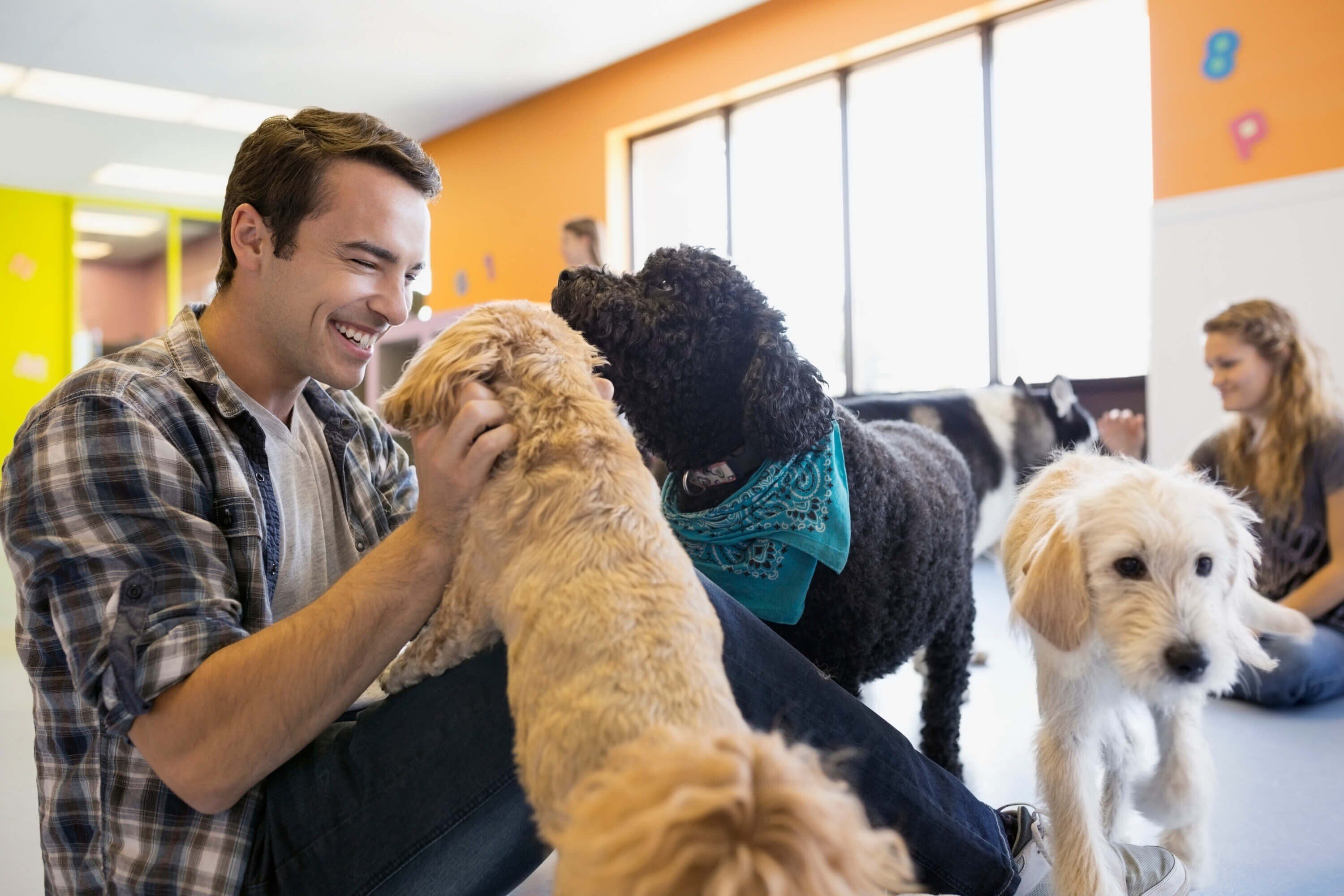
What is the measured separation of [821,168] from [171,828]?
235 inches

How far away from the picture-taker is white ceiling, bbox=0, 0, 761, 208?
6090 millimetres

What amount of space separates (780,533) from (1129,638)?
20.3 inches

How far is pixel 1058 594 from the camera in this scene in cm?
136

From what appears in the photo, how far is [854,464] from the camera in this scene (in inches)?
66.8

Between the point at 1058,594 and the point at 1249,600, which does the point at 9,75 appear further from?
the point at 1249,600

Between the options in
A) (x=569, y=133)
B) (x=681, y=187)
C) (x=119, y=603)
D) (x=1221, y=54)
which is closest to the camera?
(x=119, y=603)

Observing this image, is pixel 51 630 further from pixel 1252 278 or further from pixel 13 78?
pixel 13 78

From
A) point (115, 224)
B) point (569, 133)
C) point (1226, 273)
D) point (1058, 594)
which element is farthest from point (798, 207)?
point (115, 224)

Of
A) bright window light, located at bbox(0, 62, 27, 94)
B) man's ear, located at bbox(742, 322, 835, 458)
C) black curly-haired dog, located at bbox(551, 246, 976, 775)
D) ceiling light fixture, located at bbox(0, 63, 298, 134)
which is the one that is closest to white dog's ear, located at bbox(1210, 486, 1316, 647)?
black curly-haired dog, located at bbox(551, 246, 976, 775)

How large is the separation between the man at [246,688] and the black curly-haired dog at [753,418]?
41 centimetres

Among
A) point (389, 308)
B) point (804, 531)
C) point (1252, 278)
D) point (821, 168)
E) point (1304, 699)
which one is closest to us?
point (389, 308)

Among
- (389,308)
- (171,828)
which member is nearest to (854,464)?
(389,308)

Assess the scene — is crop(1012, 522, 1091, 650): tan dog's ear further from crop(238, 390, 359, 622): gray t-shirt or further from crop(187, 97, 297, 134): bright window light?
crop(187, 97, 297, 134): bright window light

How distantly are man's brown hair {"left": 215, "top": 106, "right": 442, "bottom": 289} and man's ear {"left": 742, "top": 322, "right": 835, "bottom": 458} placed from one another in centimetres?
59
